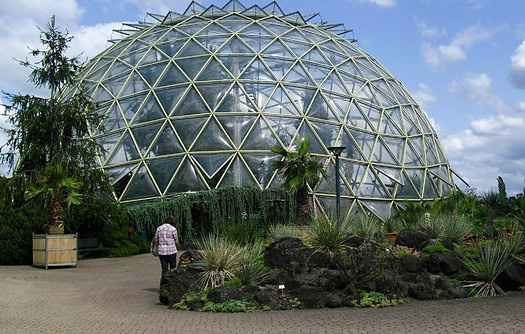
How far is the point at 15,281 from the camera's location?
Result: 14531mm

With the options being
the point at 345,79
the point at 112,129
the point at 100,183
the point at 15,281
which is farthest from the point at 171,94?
the point at 15,281

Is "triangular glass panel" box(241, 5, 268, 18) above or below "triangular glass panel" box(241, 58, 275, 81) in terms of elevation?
above

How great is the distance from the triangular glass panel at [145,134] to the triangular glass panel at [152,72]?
2.79m

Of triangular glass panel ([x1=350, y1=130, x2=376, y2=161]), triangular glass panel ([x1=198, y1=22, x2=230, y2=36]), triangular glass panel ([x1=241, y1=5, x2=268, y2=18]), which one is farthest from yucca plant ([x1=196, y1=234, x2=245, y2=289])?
triangular glass panel ([x1=241, y1=5, x2=268, y2=18])

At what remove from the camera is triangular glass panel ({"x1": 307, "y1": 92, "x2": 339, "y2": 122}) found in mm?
28766

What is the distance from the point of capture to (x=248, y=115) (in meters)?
27.6

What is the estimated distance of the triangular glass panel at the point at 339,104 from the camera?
29517 millimetres

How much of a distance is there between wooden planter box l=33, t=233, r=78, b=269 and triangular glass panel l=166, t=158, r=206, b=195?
725 cm

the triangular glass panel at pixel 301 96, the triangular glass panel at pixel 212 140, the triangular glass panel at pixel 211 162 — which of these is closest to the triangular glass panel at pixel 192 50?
the triangular glass panel at pixel 301 96

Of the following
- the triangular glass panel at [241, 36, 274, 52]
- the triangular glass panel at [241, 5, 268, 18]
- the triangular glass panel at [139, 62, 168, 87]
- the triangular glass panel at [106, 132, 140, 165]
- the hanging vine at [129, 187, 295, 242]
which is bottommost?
the hanging vine at [129, 187, 295, 242]

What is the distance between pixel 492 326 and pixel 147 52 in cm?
2714

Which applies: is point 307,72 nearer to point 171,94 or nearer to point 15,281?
point 171,94

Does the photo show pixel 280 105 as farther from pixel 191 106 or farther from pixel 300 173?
pixel 300 173

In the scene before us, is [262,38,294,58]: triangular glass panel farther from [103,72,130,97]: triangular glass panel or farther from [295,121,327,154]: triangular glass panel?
[103,72,130,97]: triangular glass panel
